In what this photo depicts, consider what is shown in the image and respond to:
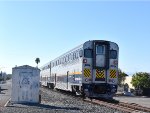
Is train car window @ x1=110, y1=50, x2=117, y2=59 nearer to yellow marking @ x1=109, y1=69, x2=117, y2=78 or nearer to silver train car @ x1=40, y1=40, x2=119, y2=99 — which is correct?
silver train car @ x1=40, y1=40, x2=119, y2=99

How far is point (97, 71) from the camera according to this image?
1124 inches

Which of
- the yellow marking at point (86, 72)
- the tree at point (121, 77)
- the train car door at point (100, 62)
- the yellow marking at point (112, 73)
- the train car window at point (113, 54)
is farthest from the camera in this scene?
the tree at point (121, 77)

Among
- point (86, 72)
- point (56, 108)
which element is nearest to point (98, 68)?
point (86, 72)

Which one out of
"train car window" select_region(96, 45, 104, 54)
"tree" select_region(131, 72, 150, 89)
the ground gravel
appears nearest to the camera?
the ground gravel

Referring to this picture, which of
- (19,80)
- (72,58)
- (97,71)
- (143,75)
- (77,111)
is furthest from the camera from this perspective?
(143,75)

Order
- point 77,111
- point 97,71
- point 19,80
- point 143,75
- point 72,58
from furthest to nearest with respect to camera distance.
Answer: point 143,75 → point 72,58 → point 97,71 → point 19,80 → point 77,111

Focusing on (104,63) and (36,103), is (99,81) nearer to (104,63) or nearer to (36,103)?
(104,63)

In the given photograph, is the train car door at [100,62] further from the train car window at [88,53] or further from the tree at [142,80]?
the tree at [142,80]

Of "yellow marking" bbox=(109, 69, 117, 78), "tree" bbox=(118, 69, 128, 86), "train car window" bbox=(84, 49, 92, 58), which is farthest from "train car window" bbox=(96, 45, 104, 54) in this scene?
"tree" bbox=(118, 69, 128, 86)

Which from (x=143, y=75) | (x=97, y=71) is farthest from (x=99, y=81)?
(x=143, y=75)

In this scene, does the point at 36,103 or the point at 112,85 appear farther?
the point at 112,85

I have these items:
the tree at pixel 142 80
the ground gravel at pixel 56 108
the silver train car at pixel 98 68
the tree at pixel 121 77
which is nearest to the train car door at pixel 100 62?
the silver train car at pixel 98 68

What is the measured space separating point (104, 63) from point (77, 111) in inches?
326

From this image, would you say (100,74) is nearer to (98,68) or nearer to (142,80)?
(98,68)
